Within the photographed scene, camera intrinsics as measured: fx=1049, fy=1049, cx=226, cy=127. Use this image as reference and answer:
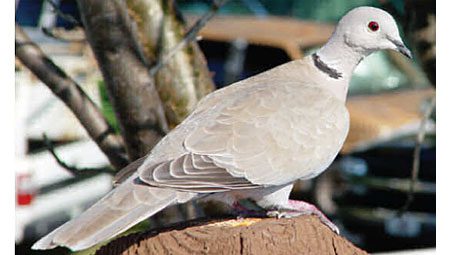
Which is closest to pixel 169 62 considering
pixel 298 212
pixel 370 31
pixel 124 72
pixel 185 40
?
pixel 185 40

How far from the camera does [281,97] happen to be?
247 centimetres

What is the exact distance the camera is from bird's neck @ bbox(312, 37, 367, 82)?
2.61 metres

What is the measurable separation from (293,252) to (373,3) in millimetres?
4857

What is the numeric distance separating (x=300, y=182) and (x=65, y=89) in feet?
13.4

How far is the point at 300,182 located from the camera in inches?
260

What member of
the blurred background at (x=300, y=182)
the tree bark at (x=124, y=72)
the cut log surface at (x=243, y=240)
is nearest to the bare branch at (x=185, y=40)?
the tree bark at (x=124, y=72)

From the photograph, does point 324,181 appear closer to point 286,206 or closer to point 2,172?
point 2,172

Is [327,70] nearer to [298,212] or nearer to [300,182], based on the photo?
[298,212]

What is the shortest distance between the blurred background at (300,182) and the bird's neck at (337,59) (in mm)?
1940

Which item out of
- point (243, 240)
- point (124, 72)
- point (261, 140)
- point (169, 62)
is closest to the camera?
point (243, 240)

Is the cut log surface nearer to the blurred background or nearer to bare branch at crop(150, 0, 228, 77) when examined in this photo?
bare branch at crop(150, 0, 228, 77)

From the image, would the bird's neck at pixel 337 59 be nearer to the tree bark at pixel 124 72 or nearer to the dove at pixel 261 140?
the dove at pixel 261 140

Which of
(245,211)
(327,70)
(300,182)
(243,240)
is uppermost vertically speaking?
(327,70)

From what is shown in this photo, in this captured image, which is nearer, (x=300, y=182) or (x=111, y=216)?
(x=111, y=216)
